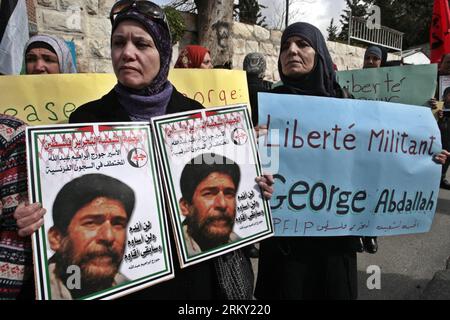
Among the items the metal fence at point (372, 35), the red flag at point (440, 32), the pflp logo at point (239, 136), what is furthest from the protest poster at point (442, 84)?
the metal fence at point (372, 35)

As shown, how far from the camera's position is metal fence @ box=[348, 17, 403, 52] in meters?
12.9

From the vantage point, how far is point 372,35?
1382 centimetres

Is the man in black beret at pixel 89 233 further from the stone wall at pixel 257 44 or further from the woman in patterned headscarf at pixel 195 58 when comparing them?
the stone wall at pixel 257 44

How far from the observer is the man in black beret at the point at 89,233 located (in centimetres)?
99

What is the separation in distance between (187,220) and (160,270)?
0.18 meters

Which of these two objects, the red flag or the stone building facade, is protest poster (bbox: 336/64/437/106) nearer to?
the red flag

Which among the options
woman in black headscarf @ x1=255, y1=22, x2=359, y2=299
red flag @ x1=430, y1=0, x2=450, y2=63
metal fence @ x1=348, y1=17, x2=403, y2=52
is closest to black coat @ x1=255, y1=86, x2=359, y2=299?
woman in black headscarf @ x1=255, y1=22, x2=359, y2=299

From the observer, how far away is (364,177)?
1670 millimetres

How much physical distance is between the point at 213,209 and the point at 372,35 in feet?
48.7

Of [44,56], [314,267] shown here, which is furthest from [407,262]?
[44,56]

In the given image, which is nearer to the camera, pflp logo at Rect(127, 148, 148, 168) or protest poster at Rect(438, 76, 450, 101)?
pflp logo at Rect(127, 148, 148, 168)

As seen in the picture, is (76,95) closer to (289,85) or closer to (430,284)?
(289,85)

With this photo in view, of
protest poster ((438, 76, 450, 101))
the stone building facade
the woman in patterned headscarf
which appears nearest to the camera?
the woman in patterned headscarf

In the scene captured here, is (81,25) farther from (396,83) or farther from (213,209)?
(213,209)
